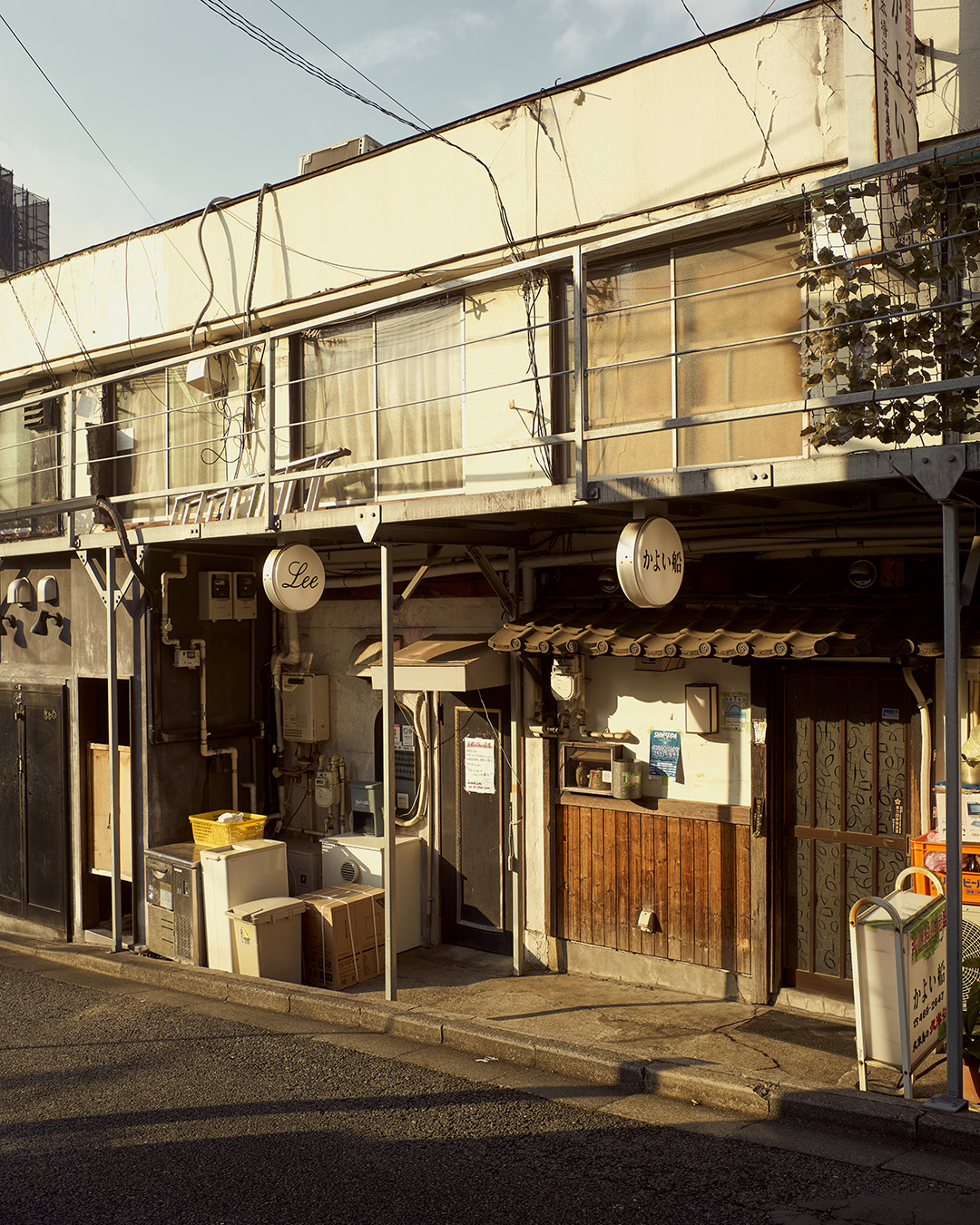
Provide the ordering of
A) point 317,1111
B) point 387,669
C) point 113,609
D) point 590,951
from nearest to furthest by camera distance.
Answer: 1. point 317,1111
2. point 387,669
3. point 590,951
4. point 113,609

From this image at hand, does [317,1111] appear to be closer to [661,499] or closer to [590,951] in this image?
[590,951]

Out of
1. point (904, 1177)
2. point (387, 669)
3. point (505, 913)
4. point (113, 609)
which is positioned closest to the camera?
point (904, 1177)

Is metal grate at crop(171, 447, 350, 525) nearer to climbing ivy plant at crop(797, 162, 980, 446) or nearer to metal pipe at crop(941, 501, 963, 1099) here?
climbing ivy plant at crop(797, 162, 980, 446)

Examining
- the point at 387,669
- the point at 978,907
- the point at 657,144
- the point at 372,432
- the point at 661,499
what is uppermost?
the point at 657,144

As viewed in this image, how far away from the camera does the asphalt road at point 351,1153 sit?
5.57 meters

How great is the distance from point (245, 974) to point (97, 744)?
3.51 m

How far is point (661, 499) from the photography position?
7.29m

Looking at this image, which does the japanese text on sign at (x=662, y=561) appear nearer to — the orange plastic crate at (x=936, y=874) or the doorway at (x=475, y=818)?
the orange plastic crate at (x=936, y=874)

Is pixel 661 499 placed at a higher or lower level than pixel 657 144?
lower

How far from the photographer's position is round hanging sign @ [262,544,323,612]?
9195mm

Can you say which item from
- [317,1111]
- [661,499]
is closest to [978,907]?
[661,499]

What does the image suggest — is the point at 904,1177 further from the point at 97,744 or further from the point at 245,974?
the point at 97,744

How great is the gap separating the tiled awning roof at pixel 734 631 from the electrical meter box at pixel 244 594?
3.71 metres

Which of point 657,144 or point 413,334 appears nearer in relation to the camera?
point 657,144
